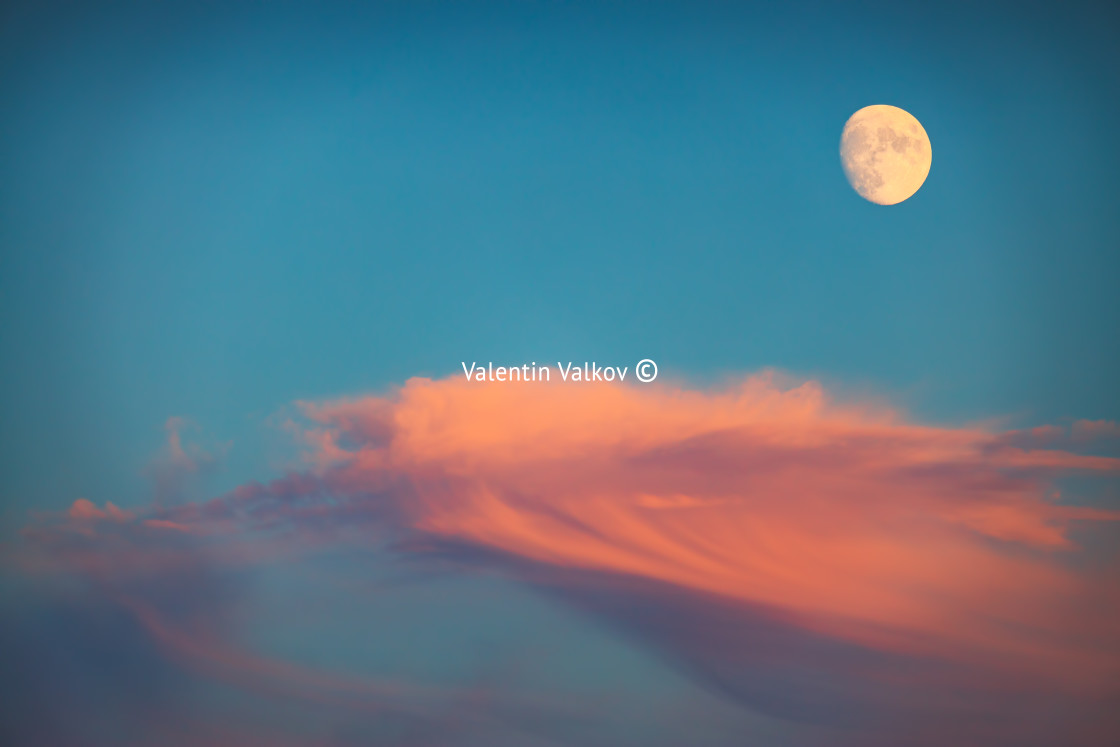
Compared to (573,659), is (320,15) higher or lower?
higher

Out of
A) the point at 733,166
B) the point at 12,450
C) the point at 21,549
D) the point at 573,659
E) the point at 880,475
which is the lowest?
the point at 573,659

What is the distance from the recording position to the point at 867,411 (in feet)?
9.85

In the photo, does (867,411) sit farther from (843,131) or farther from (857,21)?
(857,21)

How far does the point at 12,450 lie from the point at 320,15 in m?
2.57

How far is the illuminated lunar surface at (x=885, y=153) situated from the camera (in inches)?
117

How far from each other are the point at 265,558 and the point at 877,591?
113 inches

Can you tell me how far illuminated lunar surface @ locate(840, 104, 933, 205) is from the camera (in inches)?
117

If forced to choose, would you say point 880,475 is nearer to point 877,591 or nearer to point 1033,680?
point 877,591

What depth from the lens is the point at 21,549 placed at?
9.82 ft

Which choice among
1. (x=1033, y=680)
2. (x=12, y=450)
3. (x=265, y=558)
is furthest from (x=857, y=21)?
(x=12, y=450)

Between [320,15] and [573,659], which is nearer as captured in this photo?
[573,659]

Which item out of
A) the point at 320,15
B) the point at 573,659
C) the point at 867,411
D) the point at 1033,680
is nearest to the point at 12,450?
the point at 320,15

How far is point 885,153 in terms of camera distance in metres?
2.97

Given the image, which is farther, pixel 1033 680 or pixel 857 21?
pixel 857 21
